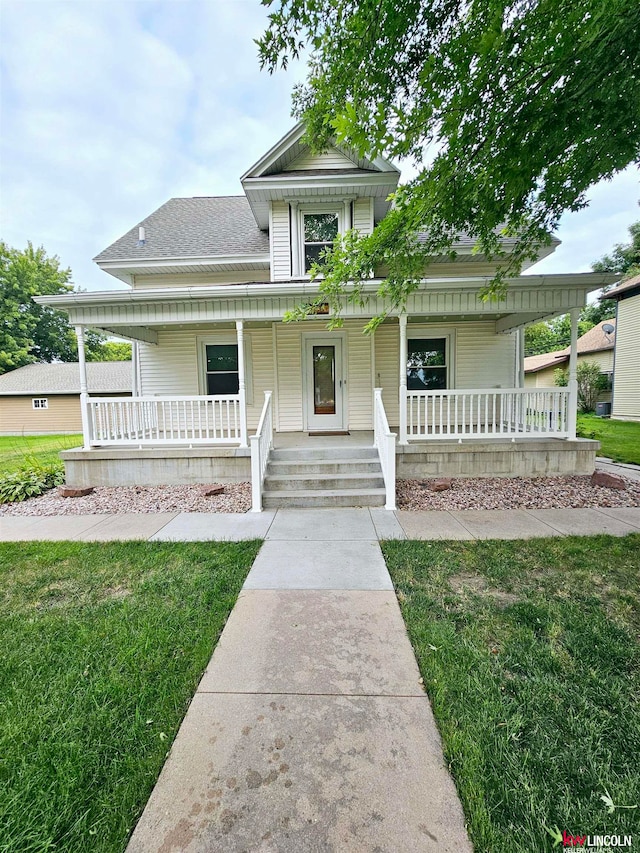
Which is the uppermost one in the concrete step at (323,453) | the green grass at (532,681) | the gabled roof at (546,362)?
the gabled roof at (546,362)

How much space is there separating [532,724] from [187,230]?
39.8ft

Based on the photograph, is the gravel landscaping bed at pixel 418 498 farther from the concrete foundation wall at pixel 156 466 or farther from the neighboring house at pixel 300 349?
the neighboring house at pixel 300 349

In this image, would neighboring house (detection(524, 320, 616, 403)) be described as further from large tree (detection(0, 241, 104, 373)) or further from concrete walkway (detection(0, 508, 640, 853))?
large tree (detection(0, 241, 104, 373))

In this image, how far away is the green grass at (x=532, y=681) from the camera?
5.00 ft

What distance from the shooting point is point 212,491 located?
21.1ft

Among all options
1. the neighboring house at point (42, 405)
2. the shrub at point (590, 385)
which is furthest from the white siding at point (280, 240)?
the shrub at point (590, 385)

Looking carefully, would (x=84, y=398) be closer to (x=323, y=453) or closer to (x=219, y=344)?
(x=219, y=344)

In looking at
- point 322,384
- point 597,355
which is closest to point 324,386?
point 322,384

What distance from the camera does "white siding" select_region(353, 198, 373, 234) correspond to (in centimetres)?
862

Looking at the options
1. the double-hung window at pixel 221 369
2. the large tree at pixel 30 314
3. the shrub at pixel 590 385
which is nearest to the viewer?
the double-hung window at pixel 221 369

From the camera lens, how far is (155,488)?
693 centimetres

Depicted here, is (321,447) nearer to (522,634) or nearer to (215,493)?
(215,493)

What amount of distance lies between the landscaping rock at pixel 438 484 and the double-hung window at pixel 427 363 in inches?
133

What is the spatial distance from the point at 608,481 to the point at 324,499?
16.2 ft
